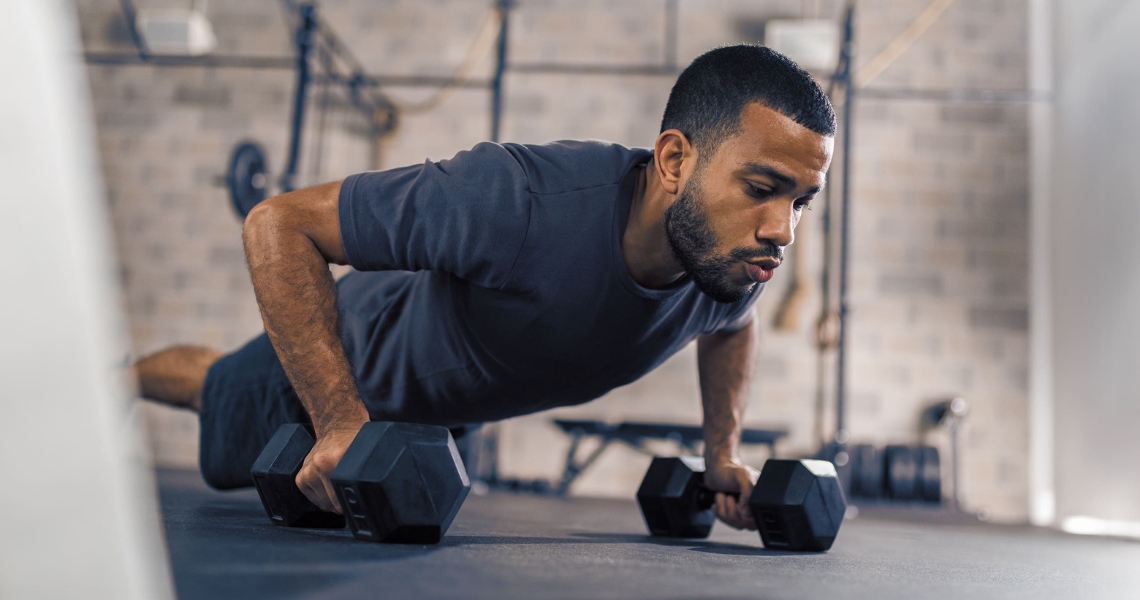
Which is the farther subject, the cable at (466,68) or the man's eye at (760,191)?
the cable at (466,68)

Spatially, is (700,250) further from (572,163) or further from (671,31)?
(671,31)

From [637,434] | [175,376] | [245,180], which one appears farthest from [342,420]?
[245,180]

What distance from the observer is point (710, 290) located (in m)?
1.40

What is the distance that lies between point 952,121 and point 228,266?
4.58 meters

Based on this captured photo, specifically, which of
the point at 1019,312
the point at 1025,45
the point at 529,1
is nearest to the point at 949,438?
the point at 1019,312

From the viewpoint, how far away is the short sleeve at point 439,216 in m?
1.28

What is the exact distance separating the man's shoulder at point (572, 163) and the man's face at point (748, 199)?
0.14 m

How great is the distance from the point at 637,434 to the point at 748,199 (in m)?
2.87

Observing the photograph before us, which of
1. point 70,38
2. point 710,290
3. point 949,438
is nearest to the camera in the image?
point 70,38

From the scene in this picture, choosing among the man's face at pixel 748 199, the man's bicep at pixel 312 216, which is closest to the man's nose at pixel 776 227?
the man's face at pixel 748 199

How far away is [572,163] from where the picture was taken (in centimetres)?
142

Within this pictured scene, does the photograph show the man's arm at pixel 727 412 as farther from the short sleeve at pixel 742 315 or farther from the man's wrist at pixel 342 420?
the man's wrist at pixel 342 420

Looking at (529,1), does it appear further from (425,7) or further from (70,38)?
(70,38)

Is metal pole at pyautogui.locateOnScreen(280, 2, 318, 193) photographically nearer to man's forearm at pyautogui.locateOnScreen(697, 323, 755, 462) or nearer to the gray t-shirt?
the gray t-shirt
